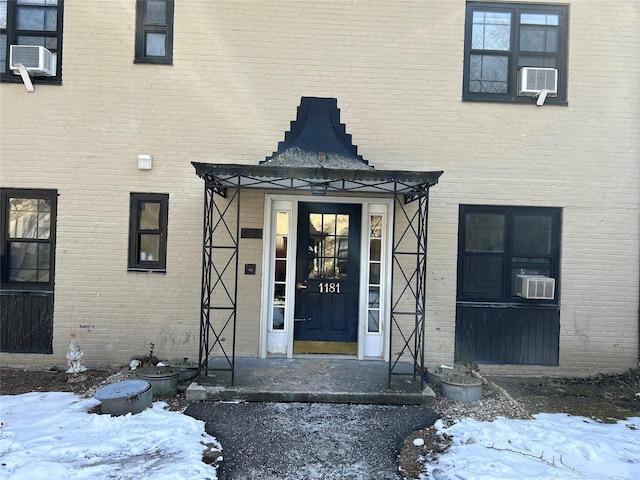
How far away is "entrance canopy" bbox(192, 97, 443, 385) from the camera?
5336 millimetres

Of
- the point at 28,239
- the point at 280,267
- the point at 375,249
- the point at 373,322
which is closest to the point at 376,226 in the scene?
the point at 375,249

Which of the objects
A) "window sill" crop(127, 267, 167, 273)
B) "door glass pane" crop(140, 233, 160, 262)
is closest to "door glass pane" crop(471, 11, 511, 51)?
"door glass pane" crop(140, 233, 160, 262)

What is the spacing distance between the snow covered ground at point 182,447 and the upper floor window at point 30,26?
504 centimetres

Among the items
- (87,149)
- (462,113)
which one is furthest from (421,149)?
(87,149)

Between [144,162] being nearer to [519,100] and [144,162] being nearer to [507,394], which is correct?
[519,100]

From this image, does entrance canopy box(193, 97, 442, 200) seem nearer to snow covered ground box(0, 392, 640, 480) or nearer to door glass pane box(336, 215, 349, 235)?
door glass pane box(336, 215, 349, 235)

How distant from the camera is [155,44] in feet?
21.9

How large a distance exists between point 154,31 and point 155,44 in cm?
19

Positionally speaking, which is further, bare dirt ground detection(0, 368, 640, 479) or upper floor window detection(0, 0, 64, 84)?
upper floor window detection(0, 0, 64, 84)

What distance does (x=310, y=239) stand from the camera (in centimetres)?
684

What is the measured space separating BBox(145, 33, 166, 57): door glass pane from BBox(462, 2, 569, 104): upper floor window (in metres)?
4.68

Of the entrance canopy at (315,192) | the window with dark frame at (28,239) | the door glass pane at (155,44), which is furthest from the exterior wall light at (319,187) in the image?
the window with dark frame at (28,239)

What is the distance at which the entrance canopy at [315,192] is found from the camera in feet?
17.5

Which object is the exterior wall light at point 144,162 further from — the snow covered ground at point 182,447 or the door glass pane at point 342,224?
A: the snow covered ground at point 182,447
